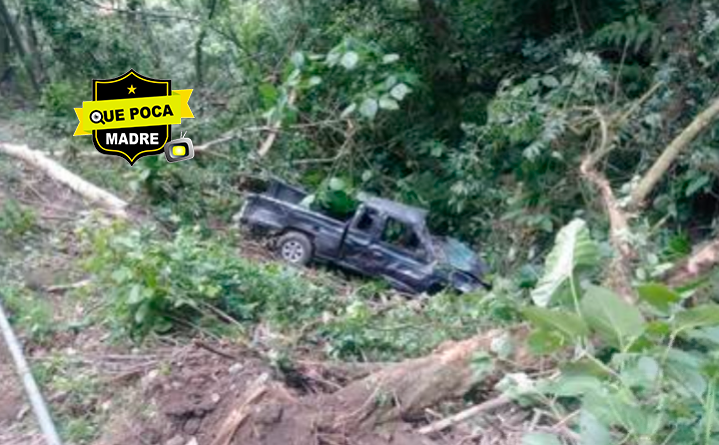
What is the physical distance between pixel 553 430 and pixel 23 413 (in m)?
2.97

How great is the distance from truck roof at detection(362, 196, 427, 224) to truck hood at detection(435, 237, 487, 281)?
332mm

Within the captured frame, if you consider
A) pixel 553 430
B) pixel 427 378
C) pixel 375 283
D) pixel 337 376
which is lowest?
pixel 375 283

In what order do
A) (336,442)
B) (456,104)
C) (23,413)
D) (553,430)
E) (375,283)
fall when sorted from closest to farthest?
(553,430) → (336,442) → (23,413) → (375,283) → (456,104)

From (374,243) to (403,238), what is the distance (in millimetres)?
274

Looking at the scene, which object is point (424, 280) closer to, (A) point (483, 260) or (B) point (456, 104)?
(A) point (483, 260)

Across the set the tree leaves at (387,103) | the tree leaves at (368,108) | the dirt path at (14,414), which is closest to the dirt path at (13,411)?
the dirt path at (14,414)

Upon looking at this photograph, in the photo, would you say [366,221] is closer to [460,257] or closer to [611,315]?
[460,257]

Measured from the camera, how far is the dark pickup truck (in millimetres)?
8398

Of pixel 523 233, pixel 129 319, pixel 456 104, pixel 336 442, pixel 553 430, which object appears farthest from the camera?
pixel 456 104

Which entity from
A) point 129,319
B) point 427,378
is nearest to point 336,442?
point 427,378

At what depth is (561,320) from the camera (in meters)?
2.59

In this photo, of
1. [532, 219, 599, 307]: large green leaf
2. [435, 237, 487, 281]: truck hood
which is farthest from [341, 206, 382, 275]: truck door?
[532, 219, 599, 307]: large green leaf

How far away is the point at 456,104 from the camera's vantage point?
10352 millimetres

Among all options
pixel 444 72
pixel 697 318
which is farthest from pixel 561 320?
pixel 444 72
